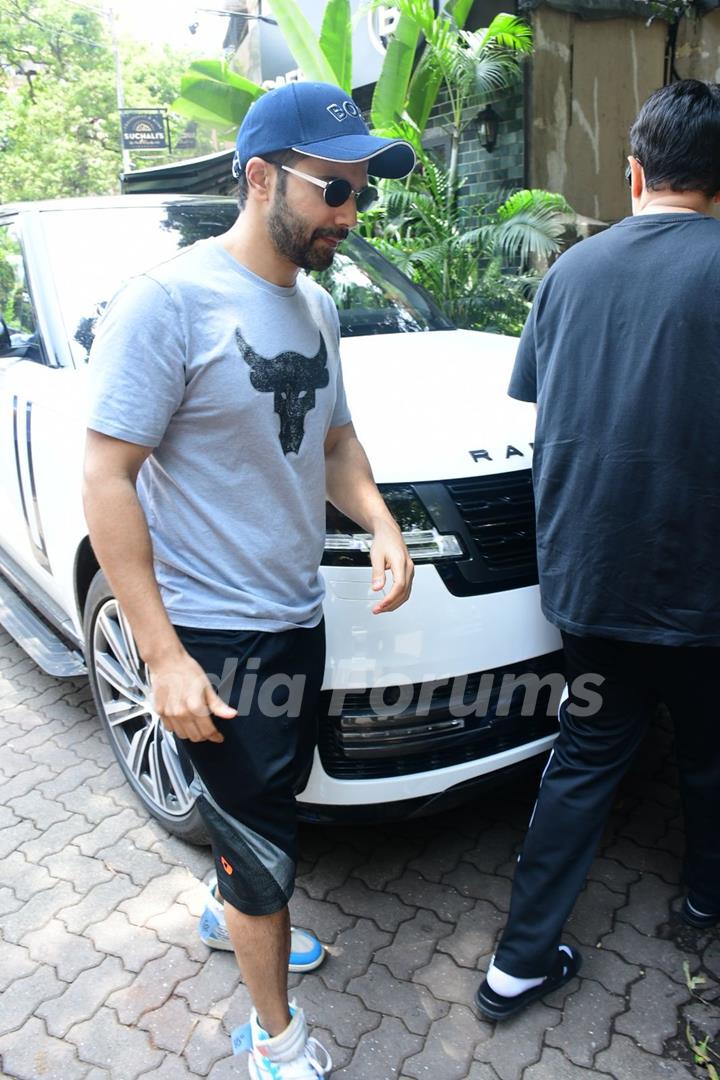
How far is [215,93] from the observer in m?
9.10

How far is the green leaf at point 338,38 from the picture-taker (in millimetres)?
7984

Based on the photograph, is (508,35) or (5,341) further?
(508,35)

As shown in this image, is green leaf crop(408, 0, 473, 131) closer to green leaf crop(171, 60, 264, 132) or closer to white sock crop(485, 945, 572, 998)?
green leaf crop(171, 60, 264, 132)

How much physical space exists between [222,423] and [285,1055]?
1.35 m

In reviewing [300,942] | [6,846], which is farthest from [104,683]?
[300,942]

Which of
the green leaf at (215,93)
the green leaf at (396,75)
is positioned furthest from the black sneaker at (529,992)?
the green leaf at (215,93)

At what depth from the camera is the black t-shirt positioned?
1855 mm

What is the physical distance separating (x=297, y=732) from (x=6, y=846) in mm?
1536

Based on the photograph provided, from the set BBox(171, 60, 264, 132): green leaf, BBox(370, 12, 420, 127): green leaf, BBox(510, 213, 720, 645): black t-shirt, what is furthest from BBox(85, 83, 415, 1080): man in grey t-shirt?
BBox(171, 60, 264, 132): green leaf

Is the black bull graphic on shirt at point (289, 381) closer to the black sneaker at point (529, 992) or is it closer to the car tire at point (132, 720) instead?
the car tire at point (132, 720)

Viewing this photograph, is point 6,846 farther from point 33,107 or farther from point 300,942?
point 33,107

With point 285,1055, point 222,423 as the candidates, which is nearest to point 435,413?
point 222,423

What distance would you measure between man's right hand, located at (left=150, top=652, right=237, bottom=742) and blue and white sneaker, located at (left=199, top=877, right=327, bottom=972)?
3.14ft

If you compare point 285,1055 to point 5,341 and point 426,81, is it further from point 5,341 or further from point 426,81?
point 426,81
